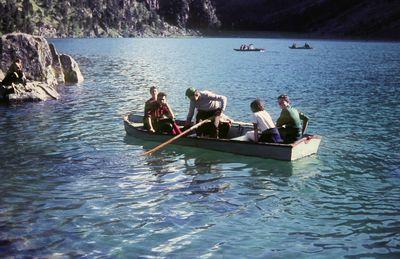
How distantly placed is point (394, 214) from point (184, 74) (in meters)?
52.7

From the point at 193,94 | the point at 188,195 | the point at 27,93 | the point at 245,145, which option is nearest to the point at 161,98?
the point at 193,94

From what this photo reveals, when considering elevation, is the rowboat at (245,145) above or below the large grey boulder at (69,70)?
below

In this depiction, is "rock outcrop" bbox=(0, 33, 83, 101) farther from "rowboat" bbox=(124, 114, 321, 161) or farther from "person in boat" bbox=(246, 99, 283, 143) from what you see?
"person in boat" bbox=(246, 99, 283, 143)

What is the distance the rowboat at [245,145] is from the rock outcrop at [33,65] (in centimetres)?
1746

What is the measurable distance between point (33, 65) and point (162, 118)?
26176 millimetres

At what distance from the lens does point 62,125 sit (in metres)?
30.1

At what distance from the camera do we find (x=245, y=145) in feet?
71.2

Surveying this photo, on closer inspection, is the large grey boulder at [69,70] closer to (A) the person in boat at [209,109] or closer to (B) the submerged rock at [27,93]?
(B) the submerged rock at [27,93]

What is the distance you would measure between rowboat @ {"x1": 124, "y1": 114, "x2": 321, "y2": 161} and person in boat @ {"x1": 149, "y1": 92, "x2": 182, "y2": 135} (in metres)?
0.53

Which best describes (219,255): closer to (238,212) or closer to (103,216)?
(238,212)

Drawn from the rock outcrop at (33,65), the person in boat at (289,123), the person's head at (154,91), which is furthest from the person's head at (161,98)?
the rock outcrop at (33,65)

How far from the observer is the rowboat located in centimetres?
2073

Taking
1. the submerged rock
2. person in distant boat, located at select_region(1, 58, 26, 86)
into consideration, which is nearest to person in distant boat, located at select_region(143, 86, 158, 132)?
the submerged rock

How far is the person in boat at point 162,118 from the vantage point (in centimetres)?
2451
